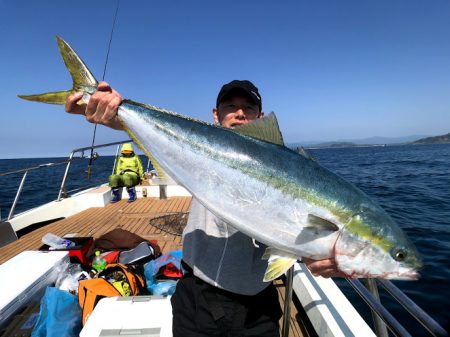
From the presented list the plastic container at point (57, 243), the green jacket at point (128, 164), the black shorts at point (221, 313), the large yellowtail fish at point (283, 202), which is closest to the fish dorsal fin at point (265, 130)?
the large yellowtail fish at point (283, 202)

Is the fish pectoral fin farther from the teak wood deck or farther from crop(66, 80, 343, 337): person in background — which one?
the teak wood deck

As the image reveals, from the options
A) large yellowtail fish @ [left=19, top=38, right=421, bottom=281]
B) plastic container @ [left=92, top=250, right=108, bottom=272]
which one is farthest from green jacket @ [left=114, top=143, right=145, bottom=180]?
large yellowtail fish @ [left=19, top=38, right=421, bottom=281]

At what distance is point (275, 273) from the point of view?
75.2 inches

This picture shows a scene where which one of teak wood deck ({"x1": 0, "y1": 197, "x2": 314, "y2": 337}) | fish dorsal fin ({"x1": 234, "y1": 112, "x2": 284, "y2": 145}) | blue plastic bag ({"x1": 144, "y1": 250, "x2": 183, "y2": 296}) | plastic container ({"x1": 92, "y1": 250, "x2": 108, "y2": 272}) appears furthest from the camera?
teak wood deck ({"x1": 0, "y1": 197, "x2": 314, "y2": 337})

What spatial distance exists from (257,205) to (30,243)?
750 cm

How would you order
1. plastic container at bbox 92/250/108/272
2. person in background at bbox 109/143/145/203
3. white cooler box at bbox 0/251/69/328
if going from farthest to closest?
1. person in background at bbox 109/143/145/203
2. plastic container at bbox 92/250/108/272
3. white cooler box at bbox 0/251/69/328

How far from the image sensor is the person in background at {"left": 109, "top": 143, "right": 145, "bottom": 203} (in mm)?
11555

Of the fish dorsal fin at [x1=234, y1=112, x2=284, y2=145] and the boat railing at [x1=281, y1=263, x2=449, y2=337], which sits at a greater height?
the fish dorsal fin at [x1=234, y1=112, x2=284, y2=145]

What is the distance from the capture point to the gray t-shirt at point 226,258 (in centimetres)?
233

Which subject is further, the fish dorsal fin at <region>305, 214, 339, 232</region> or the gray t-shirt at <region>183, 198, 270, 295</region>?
the gray t-shirt at <region>183, 198, 270, 295</region>

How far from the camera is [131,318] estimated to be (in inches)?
126

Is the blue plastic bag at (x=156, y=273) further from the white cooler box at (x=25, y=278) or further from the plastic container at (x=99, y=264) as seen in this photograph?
the white cooler box at (x=25, y=278)

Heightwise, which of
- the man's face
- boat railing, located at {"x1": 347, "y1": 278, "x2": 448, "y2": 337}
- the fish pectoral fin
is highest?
the man's face

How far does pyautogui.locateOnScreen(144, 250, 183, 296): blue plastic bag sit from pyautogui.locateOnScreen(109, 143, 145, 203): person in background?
7.03 m
